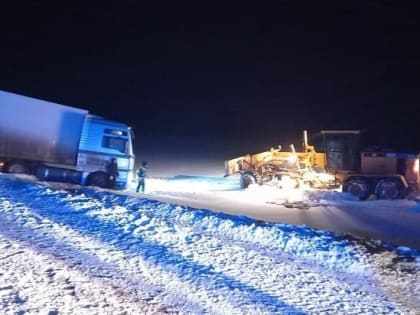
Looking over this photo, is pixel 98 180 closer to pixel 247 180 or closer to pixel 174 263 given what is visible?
pixel 247 180

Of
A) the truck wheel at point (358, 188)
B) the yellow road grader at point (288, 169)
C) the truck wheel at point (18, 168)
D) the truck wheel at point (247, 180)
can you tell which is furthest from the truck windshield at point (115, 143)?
the truck wheel at point (358, 188)

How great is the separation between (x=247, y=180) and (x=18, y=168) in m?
11.0

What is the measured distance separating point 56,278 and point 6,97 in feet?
52.9

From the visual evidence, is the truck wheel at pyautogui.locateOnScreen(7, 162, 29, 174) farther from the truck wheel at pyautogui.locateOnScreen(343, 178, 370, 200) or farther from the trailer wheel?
the truck wheel at pyautogui.locateOnScreen(343, 178, 370, 200)

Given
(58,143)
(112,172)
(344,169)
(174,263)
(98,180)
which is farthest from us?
(344,169)

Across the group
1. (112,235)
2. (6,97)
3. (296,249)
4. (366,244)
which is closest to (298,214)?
(366,244)

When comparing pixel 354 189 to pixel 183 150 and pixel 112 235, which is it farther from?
pixel 183 150

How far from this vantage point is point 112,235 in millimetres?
8578

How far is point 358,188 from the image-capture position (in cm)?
2406

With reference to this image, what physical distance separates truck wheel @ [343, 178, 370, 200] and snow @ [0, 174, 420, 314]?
529 inches

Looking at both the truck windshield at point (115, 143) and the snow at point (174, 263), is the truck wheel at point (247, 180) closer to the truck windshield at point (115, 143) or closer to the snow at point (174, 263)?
the truck windshield at point (115, 143)

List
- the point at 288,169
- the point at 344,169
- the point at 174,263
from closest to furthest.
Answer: the point at 174,263 → the point at 344,169 → the point at 288,169

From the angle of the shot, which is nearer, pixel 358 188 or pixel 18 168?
pixel 18 168

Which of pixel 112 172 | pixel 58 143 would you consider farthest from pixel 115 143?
pixel 58 143
